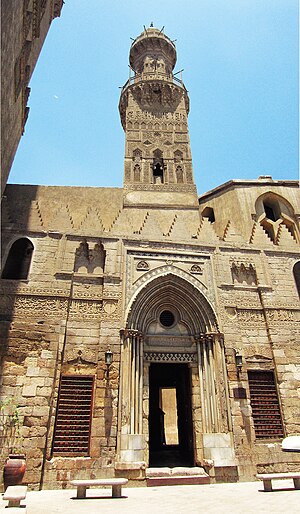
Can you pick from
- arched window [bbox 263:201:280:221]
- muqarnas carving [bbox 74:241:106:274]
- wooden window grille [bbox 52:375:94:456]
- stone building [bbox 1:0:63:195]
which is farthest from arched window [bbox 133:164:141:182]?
wooden window grille [bbox 52:375:94:456]

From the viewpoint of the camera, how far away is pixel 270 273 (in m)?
12.0

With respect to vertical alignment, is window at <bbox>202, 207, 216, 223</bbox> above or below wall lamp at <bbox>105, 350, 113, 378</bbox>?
above

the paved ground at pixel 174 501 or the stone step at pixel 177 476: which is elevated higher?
the stone step at pixel 177 476

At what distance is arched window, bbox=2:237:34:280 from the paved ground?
6171 mm

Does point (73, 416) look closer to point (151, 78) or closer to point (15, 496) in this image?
point (15, 496)

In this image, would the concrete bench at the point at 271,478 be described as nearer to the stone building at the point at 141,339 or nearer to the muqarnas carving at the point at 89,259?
the stone building at the point at 141,339

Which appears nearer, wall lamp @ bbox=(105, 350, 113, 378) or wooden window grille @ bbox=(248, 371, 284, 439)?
wall lamp @ bbox=(105, 350, 113, 378)

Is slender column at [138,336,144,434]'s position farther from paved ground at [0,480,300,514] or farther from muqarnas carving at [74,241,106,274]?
muqarnas carving at [74,241,106,274]

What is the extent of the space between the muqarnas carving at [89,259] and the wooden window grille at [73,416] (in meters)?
3.44

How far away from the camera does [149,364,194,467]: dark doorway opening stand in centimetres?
1073

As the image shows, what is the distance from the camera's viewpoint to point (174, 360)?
10602 mm

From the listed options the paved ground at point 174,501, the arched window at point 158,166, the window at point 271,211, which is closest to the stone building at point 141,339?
the paved ground at point 174,501

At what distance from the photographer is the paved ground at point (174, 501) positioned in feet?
17.5

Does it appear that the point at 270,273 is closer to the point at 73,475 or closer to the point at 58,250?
the point at 58,250
